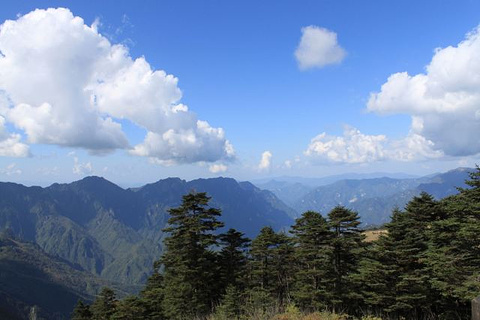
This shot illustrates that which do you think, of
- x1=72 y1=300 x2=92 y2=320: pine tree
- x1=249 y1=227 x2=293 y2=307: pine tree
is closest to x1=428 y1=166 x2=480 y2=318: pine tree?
x1=249 y1=227 x2=293 y2=307: pine tree

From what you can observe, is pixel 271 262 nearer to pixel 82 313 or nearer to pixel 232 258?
pixel 232 258

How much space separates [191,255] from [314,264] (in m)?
13.3

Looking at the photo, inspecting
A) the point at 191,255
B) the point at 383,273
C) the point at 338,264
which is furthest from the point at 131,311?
the point at 383,273

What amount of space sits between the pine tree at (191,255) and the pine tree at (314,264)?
31.4 ft

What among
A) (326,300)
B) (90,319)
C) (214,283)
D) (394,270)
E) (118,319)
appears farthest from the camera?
(90,319)

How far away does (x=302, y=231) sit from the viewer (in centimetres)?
4034

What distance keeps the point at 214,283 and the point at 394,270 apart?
20191 millimetres

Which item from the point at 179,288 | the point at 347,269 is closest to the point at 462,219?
the point at 347,269

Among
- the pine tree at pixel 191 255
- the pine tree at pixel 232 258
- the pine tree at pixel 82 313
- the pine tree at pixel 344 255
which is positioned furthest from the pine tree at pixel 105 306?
the pine tree at pixel 344 255

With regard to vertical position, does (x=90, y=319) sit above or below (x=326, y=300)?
below

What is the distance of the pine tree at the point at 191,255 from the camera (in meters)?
35.0

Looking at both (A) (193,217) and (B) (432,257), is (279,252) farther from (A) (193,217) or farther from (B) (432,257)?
(B) (432,257)

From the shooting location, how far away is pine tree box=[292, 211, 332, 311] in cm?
3356

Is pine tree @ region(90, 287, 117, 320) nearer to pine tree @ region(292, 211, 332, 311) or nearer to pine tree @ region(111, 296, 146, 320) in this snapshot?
pine tree @ region(111, 296, 146, 320)
